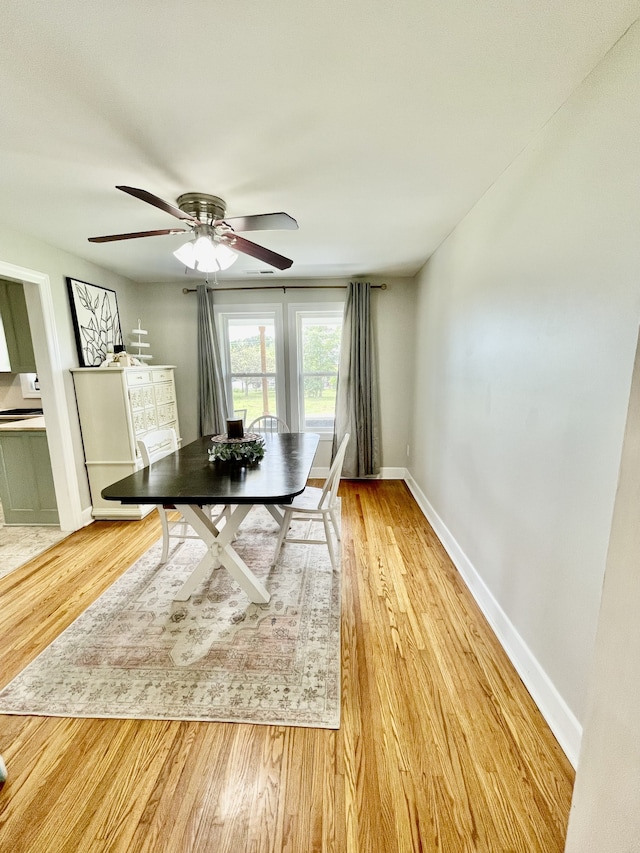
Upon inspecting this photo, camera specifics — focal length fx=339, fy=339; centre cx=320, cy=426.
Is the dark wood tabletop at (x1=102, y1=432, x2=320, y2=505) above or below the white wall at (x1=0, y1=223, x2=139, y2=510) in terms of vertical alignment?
below

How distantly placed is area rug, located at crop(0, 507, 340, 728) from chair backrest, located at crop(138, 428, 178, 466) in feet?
2.72

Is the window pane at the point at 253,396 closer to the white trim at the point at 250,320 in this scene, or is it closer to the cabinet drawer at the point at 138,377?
the white trim at the point at 250,320

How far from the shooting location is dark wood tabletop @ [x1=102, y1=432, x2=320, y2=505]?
167cm

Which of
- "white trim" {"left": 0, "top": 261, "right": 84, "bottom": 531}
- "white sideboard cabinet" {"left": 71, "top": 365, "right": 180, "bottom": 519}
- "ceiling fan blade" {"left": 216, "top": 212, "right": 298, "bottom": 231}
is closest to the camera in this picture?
"ceiling fan blade" {"left": 216, "top": 212, "right": 298, "bottom": 231}

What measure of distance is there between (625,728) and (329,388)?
3704 millimetres

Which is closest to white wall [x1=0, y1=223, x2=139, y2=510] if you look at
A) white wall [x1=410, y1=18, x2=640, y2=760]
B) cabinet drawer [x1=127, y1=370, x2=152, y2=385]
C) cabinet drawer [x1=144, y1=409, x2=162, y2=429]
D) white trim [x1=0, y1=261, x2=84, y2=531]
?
white trim [x1=0, y1=261, x2=84, y2=531]

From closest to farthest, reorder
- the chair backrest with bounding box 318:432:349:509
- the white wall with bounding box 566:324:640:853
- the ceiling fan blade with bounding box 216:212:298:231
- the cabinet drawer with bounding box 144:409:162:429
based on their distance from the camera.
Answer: the white wall with bounding box 566:324:640:853, the ceiling fan blade with bounding box 216:212:298:231, the chair backrest with bounding box 318:432:349:509, the cabinet drawer with bounding box 144:409:162:429

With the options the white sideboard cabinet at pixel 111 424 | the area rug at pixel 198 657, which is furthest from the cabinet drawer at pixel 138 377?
the area rug at pixel 198 657

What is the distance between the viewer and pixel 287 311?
397cm

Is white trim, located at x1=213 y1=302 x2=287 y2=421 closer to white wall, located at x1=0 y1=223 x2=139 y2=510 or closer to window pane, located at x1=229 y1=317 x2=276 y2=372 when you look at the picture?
window pane, located at x1=229 y1=317 x2=276 y2=372

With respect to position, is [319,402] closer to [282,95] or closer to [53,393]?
[53,393]

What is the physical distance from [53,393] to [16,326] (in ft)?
2.53

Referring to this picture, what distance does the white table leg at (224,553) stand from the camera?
1.99 metres

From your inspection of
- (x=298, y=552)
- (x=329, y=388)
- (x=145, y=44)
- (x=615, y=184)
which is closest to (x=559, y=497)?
(x=615, y=184)
